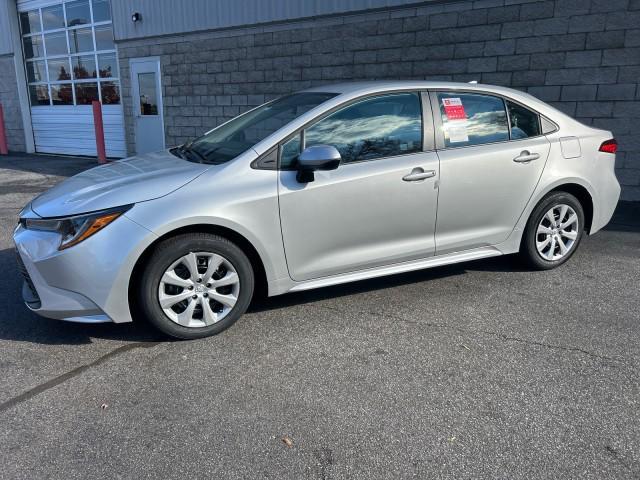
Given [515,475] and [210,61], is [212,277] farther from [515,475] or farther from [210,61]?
[210,61]

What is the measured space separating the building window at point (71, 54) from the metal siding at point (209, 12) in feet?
3.71

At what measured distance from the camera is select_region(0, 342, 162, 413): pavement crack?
2707 mm

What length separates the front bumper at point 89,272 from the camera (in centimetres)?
298

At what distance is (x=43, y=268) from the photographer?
3.05 metres

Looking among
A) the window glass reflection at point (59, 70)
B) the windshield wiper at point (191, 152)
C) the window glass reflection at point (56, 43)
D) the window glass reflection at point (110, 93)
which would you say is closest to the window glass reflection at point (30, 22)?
the window glass reflection at point (56, 43)

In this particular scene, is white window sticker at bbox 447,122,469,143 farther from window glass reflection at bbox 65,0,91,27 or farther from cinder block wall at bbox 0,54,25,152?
cinder block wall at bbox 0,54,25,152

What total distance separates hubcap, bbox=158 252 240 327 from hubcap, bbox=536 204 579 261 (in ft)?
8.85

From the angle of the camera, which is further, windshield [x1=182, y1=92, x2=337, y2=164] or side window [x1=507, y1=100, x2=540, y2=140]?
side window [x1=507, y1=100, x2=540, y2=140]

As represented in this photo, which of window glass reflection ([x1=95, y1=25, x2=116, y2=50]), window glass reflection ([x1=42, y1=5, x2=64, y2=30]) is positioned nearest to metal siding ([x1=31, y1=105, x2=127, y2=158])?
window glass reflection ([x1=95, y1=25, x2=116, y2=50])

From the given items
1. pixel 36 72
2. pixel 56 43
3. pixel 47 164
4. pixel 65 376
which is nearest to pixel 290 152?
pixel 65 376

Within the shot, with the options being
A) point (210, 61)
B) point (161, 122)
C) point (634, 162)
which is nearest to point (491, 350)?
point (634, 162)

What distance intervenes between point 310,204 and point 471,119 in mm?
1578

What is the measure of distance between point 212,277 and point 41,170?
34.0 feet

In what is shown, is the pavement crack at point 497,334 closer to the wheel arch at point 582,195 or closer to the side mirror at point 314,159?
the side mirror at point 314,159
